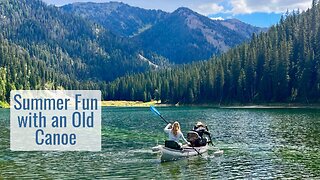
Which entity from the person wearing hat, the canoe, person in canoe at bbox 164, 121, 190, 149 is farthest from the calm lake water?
person in canoe at bbox 164, 121, 190, 149

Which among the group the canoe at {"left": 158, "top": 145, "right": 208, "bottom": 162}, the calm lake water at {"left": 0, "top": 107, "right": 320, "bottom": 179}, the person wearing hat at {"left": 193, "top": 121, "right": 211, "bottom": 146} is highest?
the person wearing hat at {"left": 193, "top": 121, "right": 211, "bottom": 146}

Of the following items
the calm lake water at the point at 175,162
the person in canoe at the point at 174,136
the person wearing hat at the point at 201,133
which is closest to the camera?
the calm lake water at the point at 175,162

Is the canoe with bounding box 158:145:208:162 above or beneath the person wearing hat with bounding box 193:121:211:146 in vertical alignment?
beneath

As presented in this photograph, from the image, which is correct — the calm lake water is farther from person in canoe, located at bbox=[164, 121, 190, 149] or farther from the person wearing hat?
person in canoe, located at bbox=[164, 121, 190, 149]

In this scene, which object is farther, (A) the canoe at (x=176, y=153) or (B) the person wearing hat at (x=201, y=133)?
(B) the person wearing hat at (x=201, y=133)

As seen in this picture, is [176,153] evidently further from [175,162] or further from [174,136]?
[174,136]

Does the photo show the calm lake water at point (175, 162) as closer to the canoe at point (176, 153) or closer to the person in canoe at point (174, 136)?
the canoe at point (176, 153)

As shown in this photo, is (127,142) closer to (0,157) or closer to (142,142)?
(142,142)

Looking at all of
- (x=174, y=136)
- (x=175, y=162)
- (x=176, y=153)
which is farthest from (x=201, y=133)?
(x=175, y=162)

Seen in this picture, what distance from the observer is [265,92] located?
19788 centimetres

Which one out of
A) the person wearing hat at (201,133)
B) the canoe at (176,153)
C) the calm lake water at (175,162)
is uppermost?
the person wearing hat at (201,133)

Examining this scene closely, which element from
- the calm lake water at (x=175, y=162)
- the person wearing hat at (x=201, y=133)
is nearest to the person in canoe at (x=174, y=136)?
the calm lake water at (x=175, y=162)

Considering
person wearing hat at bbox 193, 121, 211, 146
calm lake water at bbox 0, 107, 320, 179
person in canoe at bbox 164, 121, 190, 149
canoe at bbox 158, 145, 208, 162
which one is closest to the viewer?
calm lake water at bbox 0, 107, 320, 179

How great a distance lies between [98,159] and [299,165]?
2228cm
